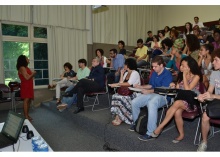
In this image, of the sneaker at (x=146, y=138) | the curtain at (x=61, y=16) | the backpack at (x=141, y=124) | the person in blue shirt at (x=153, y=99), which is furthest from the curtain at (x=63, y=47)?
the sneaker at (x=146, y=138)

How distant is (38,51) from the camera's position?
21.9 feet

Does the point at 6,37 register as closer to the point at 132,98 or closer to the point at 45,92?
the point at 45,92

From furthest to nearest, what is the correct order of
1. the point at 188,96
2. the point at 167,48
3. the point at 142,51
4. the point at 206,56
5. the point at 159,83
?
the point at 142,51 → the point at 167,48 → the point at 206,56 → the point at 159,83 → the point at 188,96

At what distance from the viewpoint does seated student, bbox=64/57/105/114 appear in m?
4.06

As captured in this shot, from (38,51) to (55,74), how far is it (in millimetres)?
924

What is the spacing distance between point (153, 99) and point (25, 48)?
5.06m

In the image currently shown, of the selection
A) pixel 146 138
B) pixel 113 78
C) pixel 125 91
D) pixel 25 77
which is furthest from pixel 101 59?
pixel 146 138

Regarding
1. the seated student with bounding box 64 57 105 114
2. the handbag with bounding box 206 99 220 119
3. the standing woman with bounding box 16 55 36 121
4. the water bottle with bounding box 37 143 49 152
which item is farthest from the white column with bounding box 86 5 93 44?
the water bottle with bounding box 37 143 49 152

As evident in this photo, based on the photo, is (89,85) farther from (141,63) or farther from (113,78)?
(141,63)

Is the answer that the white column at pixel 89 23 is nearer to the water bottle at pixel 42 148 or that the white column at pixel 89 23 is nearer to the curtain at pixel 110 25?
the curtain at pixel 110 25

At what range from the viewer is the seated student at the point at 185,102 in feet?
8.21

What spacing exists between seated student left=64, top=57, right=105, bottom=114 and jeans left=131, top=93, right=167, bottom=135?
1307 mm

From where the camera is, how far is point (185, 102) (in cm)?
252
